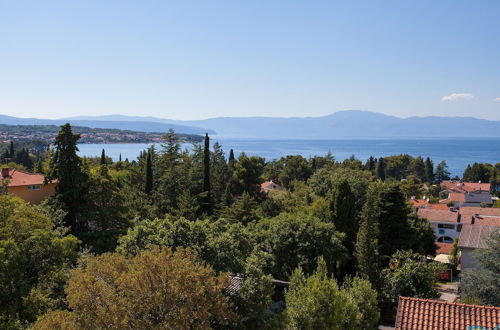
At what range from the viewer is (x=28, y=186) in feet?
117

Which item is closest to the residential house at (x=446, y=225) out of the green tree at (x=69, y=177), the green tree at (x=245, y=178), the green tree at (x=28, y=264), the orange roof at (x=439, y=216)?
the orange roof at (x=439, y=216)

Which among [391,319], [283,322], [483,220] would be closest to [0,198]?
[283,322]

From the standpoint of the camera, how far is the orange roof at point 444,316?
38.4 feet

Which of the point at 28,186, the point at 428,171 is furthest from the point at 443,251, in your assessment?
the point at 428,171

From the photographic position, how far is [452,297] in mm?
27891

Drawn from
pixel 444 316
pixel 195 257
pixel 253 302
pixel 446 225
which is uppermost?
pixel 195 257

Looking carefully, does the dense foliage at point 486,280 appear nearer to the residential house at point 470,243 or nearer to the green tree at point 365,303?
the green tree at point 365,303

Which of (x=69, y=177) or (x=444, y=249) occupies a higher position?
(x=69, y=177)

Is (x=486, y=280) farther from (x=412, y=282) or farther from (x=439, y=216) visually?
(x=439, y=216)

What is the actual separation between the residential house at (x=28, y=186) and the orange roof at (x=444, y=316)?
30.4m

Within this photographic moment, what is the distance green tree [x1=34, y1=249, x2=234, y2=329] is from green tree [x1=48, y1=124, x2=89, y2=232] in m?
19.7

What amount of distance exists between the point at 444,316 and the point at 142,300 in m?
8.20

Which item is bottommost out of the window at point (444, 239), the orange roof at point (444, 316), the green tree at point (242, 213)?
the window at point (444, 239)

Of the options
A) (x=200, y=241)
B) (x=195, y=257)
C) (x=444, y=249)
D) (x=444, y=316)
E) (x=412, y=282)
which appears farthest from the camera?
(x=444, y=249)
